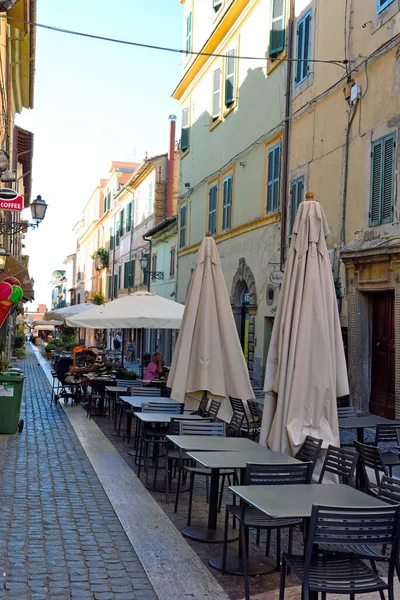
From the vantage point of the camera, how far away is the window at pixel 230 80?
22.7 m

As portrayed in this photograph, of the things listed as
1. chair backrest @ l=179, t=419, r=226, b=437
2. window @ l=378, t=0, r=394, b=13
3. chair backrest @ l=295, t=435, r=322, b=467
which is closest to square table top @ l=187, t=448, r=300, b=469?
chair backrest @ l=295, t=435, r=322, b=467

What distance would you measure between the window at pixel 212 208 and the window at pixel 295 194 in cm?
723

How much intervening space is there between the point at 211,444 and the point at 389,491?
203 centimetres

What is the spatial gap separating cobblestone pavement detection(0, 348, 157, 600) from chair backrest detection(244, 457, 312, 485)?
1046 millimetres

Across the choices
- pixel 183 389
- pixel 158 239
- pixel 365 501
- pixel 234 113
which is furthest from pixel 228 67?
pixel 365 501

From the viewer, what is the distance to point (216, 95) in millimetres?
24781

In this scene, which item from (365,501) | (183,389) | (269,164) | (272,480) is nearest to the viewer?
(365,501)

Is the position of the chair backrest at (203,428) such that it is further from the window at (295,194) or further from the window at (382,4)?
the window at (295,194)

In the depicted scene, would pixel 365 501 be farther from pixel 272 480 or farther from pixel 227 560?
pixel 227 560

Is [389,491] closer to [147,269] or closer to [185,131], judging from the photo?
[185,131]

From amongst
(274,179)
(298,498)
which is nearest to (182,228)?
(274,179)

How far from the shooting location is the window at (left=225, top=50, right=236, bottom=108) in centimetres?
2273

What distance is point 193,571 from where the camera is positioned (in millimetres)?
5312

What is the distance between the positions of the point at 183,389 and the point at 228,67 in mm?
16326
